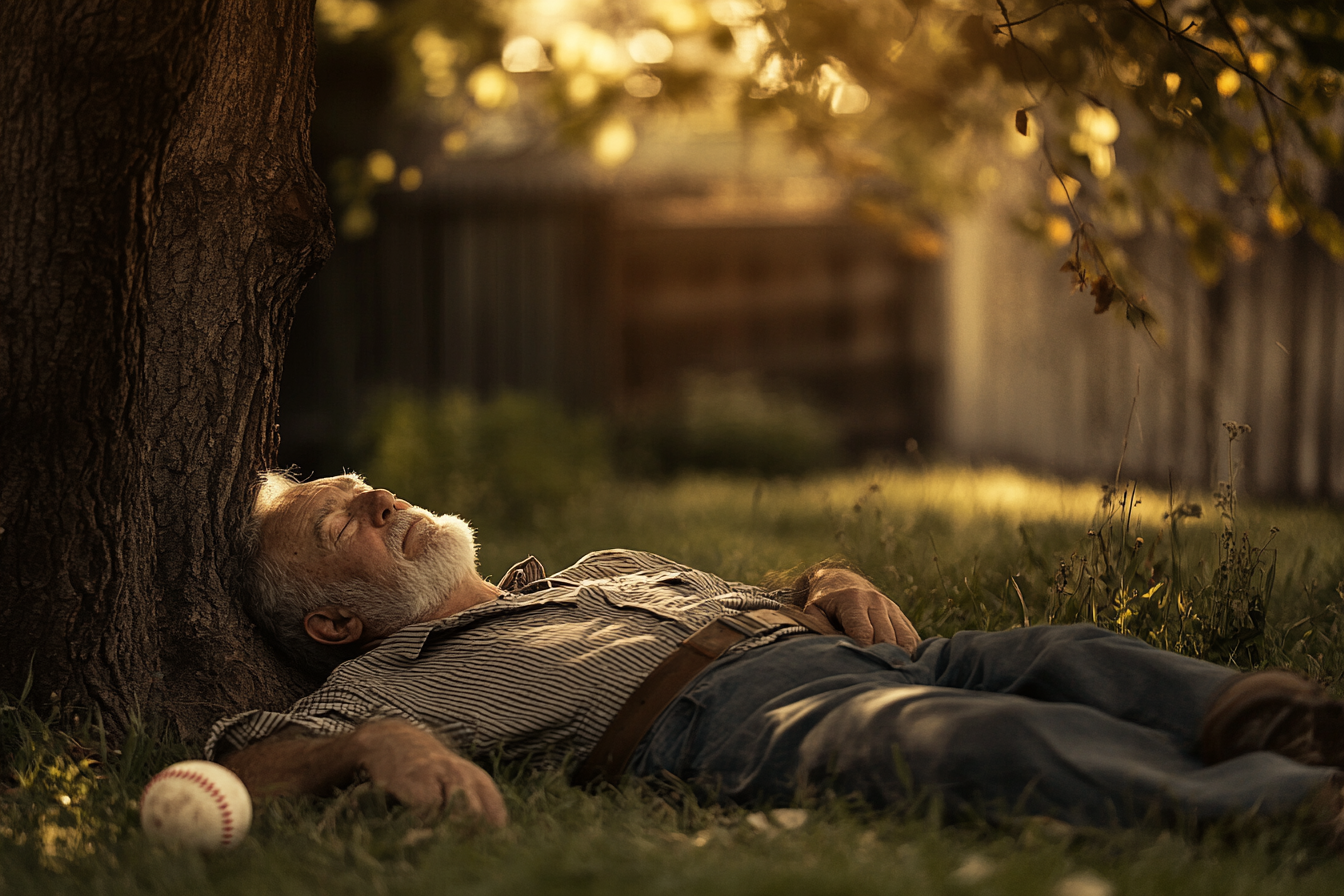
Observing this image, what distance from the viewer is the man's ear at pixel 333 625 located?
270cm

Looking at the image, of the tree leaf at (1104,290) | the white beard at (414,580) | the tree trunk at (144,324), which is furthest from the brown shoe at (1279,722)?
the tree trunk at (144,324)

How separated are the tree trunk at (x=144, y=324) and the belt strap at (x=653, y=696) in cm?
92

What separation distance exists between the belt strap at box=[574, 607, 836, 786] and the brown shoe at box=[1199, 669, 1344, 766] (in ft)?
3.01

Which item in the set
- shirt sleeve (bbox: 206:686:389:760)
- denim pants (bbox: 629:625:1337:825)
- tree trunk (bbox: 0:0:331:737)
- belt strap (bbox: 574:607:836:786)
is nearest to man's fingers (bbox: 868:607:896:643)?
denim pants (bbox: 629:625:1337:825)

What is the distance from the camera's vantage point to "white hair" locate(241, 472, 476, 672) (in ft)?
8.78

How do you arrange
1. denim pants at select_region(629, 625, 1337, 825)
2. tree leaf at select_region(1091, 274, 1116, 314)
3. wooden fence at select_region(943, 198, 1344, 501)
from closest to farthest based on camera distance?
denim pants at select_region(629, 625, 1337, 825) → tree leaf at select_region(1091, 274, 1116, 314) → wooden fence at select_region(943, 198, 1344, 501)

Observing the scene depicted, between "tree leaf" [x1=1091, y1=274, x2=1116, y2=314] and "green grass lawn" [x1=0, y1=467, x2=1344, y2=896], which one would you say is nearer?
"green grass lawn" [x1=0, y1=467, x2=1344, y2=896]

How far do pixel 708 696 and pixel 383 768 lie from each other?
2.16ft

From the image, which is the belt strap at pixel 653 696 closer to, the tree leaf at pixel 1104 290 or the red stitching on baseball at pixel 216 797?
the red stitching on baseball at pixel 216 797

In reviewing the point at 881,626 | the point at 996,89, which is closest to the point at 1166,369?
the point at 996,89

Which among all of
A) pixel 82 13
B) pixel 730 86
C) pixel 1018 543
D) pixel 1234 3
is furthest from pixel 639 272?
pixel 82 13

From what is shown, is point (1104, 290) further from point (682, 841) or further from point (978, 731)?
point (682, 841)

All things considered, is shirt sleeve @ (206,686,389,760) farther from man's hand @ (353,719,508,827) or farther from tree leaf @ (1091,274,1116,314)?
tree leaf @ (1091,274,1116,314)

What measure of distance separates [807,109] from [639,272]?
204 inches
